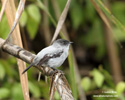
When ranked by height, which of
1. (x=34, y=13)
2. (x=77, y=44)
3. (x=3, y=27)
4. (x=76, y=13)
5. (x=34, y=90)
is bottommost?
(x=34, y=90)

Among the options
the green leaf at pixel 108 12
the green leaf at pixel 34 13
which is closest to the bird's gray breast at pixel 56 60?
the green leaf at pixel 34 13

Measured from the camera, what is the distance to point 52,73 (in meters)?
1.62

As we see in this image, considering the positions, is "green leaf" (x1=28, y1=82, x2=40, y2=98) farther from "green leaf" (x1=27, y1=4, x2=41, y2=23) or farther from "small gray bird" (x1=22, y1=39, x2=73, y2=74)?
"green leaf" (x1=27, y1=4, x2=41, y2=23)

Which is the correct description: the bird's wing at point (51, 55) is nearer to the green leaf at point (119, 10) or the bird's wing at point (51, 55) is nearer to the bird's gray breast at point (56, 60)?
the bird's gray breast at point (56, 60)

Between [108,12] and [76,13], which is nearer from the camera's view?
[108,12]

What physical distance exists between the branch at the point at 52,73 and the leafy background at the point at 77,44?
0.40m

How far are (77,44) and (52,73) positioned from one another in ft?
11.5

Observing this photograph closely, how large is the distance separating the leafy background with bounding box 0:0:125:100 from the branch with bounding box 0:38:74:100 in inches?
15.6

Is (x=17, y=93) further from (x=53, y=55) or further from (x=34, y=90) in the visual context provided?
(x=53, y=55)

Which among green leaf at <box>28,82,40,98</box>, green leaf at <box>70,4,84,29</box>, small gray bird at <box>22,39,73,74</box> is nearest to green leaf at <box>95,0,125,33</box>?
small gray bird at <box>22,39,73,74</box>

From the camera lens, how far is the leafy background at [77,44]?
2436 millimetres

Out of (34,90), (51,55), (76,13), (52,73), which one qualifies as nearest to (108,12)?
(52,73)

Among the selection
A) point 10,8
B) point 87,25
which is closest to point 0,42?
point 10,8

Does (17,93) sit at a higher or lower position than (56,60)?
lower
